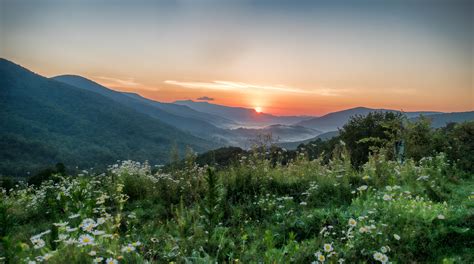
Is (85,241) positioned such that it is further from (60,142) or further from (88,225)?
(60,142)

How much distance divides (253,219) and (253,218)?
0.12 feet

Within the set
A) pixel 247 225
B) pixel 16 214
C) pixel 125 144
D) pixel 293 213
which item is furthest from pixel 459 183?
pixel 125 144

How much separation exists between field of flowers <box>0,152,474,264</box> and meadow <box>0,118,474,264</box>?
2 centimetres

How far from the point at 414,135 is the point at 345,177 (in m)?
Answer: 8.15

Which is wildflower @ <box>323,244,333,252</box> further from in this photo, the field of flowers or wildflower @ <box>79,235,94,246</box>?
wildflower @ <box>79,235,94,246</box>

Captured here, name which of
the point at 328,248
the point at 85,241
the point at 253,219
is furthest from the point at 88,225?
the point at 253,219

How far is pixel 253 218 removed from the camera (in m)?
6.00

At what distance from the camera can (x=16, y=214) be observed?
7.33 meters

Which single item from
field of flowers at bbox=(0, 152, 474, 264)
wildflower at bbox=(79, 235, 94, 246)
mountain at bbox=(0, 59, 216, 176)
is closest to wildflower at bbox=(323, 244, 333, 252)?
field of flowers at bbox=(0, 152, 474, 264)

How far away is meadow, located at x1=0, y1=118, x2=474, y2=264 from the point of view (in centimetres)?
360

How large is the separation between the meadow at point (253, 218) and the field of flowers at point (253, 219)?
0.02 meters

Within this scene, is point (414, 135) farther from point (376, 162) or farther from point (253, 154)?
point (253, 154)

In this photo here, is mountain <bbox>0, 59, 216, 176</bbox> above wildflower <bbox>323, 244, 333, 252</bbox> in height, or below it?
below

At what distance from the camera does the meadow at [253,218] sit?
3598mm
